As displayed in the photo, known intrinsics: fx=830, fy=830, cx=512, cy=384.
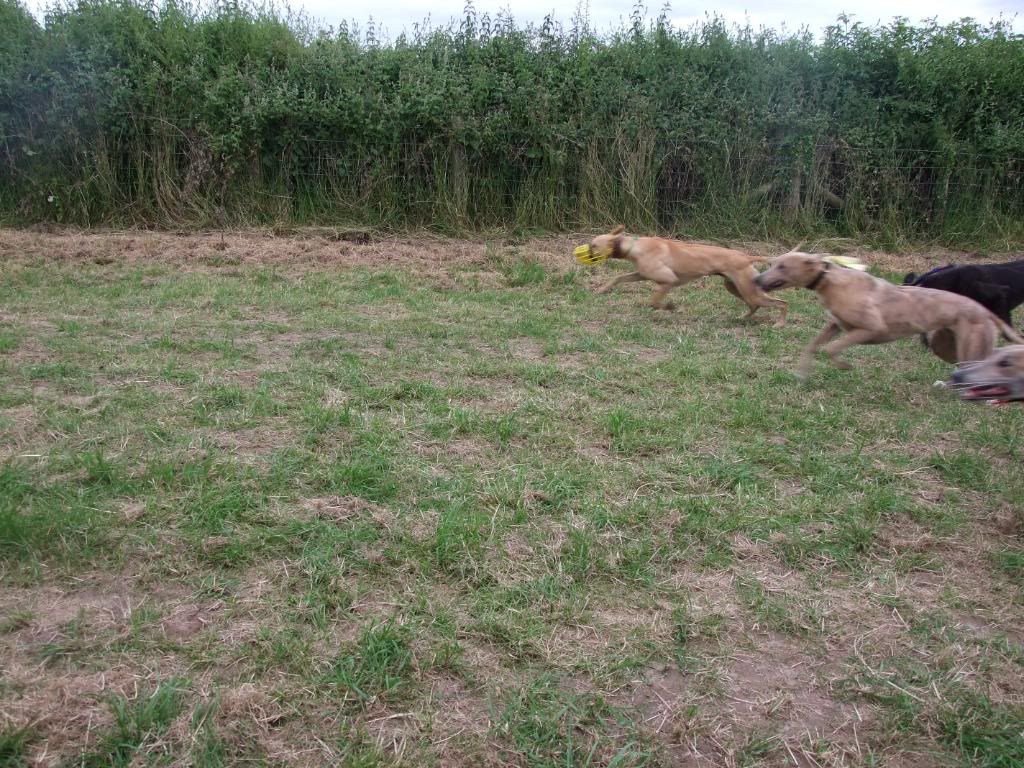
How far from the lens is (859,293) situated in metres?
6.39

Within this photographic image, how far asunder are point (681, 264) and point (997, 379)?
5.05 meters

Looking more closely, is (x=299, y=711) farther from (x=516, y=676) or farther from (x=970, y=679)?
(x=970, y=679)

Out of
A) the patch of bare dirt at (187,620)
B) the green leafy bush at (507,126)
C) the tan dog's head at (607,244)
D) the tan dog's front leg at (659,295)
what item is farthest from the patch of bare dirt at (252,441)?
the green leafy bush at (507,126)

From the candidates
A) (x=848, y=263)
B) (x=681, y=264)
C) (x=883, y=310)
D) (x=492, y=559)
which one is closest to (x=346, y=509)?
(x=492, y=559)

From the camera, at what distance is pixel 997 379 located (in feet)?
13.7

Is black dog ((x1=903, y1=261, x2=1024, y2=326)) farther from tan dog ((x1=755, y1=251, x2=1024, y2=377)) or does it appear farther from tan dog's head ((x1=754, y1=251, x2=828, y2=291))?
tan dog's head ((x1=754, y1=251, x2=828, y2=291))

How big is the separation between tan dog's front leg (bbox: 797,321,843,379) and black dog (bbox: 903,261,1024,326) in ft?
3.22

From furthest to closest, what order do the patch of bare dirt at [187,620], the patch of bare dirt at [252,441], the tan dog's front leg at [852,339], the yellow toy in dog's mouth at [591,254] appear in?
the yellow toy in dog's mouth at [591,254] → the tan dog's front leg at [852,339] → the patch of bare dirt at [252,441] → the patch of bare dirt at [187,620]

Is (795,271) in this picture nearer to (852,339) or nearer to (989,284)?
(852,339)

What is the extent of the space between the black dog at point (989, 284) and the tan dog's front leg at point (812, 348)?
981 mm

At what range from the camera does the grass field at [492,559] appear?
269 centimetres

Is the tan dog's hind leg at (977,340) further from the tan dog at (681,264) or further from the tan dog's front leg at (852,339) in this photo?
the tan dog at (681,264)

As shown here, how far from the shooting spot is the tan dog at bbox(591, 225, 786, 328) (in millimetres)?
8805

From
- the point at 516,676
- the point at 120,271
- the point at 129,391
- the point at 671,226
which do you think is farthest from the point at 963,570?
the point at 671,226
